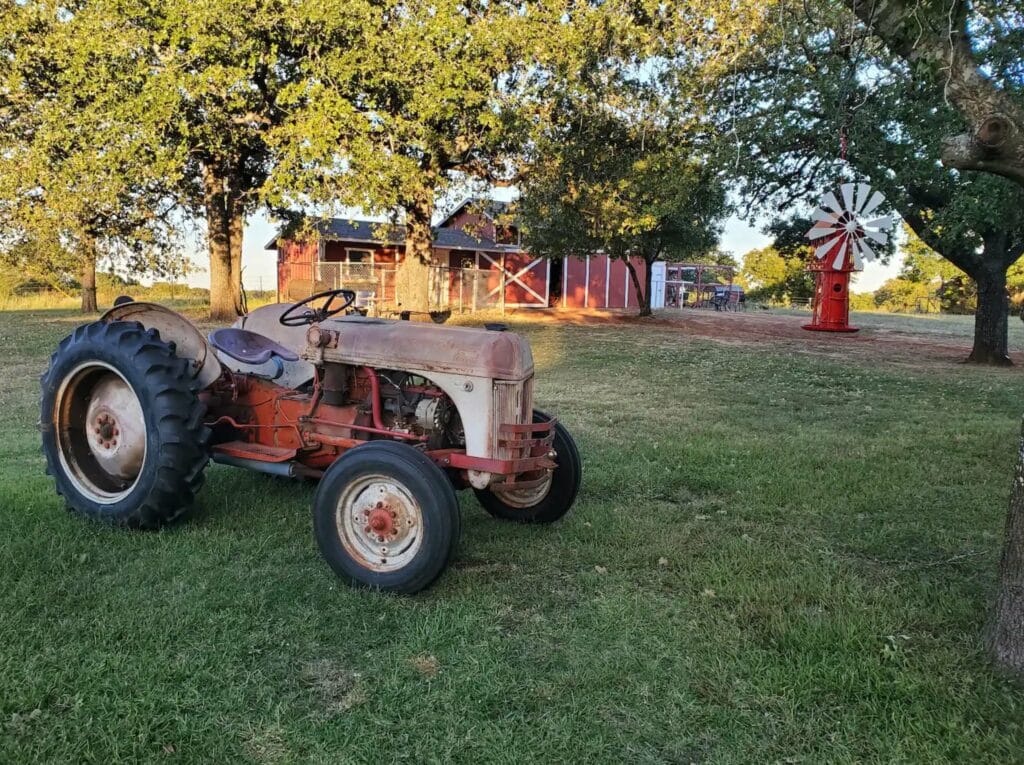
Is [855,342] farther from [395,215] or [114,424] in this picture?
[114,424]

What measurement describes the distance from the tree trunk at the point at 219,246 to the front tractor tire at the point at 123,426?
15352 mm

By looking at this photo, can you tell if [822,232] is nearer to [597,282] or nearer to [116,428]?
[116,428]

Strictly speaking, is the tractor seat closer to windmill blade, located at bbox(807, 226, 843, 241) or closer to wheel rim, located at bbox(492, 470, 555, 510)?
wheel rim, located at bbox(492, 470, 555, 510)

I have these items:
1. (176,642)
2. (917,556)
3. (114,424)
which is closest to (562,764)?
(176,642)

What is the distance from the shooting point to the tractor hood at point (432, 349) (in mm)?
3584

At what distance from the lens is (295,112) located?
45.1 feet

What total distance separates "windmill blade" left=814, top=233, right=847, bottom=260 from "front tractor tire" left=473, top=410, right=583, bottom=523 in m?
6.75

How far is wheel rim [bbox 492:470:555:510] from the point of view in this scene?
14.4ft

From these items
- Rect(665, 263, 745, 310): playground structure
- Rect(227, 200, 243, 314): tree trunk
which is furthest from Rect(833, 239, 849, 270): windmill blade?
Rect(665, 263, 745, 310): playground structure

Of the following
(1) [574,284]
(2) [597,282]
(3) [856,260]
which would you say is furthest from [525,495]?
(2) [597,282]

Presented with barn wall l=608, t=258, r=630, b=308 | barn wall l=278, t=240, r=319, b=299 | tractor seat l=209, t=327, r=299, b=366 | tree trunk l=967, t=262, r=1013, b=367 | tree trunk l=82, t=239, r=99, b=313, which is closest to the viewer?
tractor seat l=209, t=327, r=299, b=366

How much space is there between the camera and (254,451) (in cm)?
425

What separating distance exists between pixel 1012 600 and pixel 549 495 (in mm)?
2357

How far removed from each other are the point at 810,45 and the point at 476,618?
1111 cm
